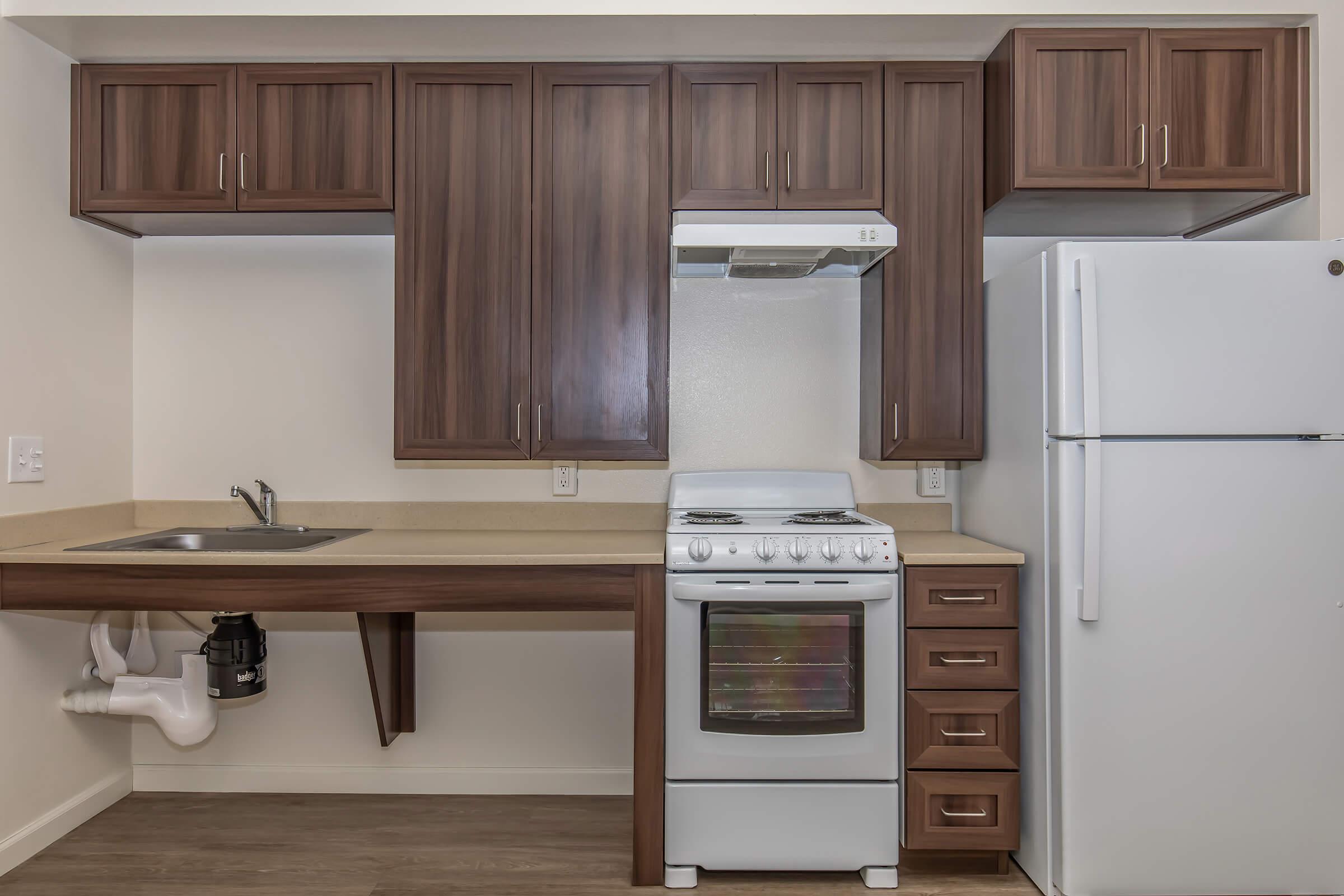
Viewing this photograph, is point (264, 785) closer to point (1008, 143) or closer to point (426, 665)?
point (426, 665)

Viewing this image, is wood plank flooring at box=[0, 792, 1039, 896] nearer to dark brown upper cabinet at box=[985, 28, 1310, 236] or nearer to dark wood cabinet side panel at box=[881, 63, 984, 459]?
dark wood cabinet side panel at box=[881, 63, 984, 459]

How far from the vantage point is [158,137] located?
244 centimetres

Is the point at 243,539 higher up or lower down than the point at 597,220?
lower down

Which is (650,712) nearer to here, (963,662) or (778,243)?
(963,662)

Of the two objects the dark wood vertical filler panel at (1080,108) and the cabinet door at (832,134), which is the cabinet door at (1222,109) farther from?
the cabinet door at (832,134)

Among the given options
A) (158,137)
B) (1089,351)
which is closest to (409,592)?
(158,137)

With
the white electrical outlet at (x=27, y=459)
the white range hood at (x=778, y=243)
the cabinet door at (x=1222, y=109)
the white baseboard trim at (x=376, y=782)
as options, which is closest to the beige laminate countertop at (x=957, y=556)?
the white range hood at (x=778, y=243)

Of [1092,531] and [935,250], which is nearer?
[1092,531]

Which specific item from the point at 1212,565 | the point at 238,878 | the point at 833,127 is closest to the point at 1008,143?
the point at 833,127

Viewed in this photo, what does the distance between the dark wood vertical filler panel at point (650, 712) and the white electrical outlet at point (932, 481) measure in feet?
3.72

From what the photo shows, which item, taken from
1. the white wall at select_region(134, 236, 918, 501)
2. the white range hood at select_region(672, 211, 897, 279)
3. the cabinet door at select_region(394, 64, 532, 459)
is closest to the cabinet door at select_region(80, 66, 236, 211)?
the white wall at select_region(134, 236, 918, 501)

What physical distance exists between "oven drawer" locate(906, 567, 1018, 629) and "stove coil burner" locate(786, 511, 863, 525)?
26 centimetres

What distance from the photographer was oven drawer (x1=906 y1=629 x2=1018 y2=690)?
2.17m

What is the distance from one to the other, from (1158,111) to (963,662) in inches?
66.4
